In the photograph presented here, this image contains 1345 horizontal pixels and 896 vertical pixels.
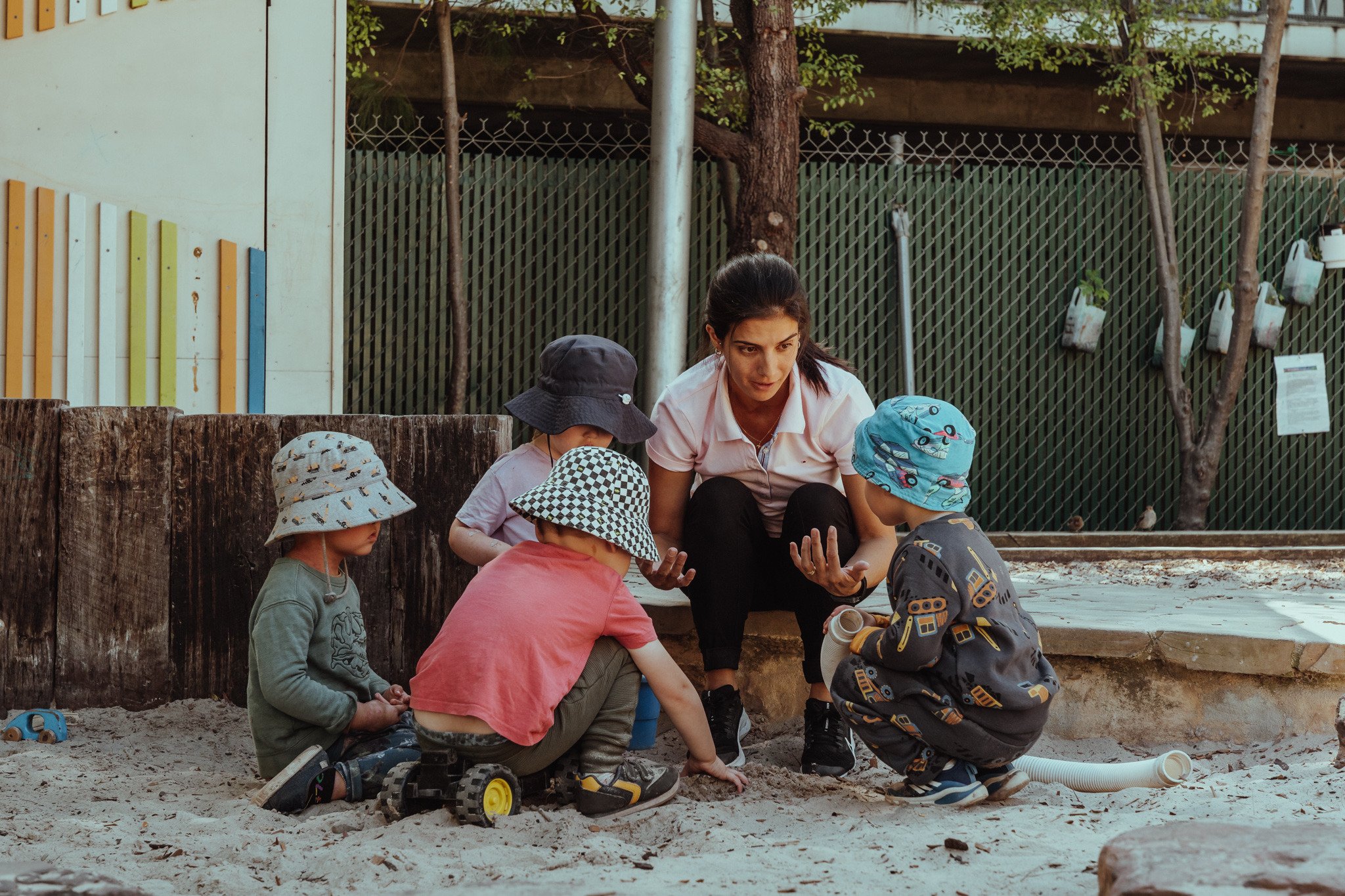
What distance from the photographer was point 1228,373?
7113 millimetres

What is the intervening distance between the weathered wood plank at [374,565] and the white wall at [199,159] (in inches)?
51.9

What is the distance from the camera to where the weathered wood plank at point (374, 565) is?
10.5 ft

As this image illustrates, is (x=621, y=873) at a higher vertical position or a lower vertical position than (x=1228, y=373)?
lower

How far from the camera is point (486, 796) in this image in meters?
2.33

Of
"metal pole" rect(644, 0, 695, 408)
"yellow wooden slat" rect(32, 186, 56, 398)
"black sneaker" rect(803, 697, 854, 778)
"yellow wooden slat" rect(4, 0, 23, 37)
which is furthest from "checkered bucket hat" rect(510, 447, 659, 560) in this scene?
"yellow wooden slat" rect(4, 0, 23, 37)

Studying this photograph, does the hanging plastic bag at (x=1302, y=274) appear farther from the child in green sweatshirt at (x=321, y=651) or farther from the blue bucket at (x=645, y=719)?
the child in green sweatshirt at (x=321, y=651)

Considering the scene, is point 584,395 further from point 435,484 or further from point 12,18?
point 12,18

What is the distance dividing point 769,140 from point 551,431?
3.82 m

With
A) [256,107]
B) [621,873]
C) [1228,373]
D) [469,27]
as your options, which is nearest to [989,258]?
[1228,373]

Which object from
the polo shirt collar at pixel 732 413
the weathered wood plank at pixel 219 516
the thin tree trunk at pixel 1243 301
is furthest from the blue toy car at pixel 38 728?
the thin tree trunk at pixel 1243 301

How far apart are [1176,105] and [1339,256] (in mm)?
4028

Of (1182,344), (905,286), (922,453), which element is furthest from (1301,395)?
(922,453)

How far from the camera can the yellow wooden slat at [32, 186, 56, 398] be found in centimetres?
426

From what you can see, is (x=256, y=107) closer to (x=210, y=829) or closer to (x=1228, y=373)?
(x=210, y=829)
